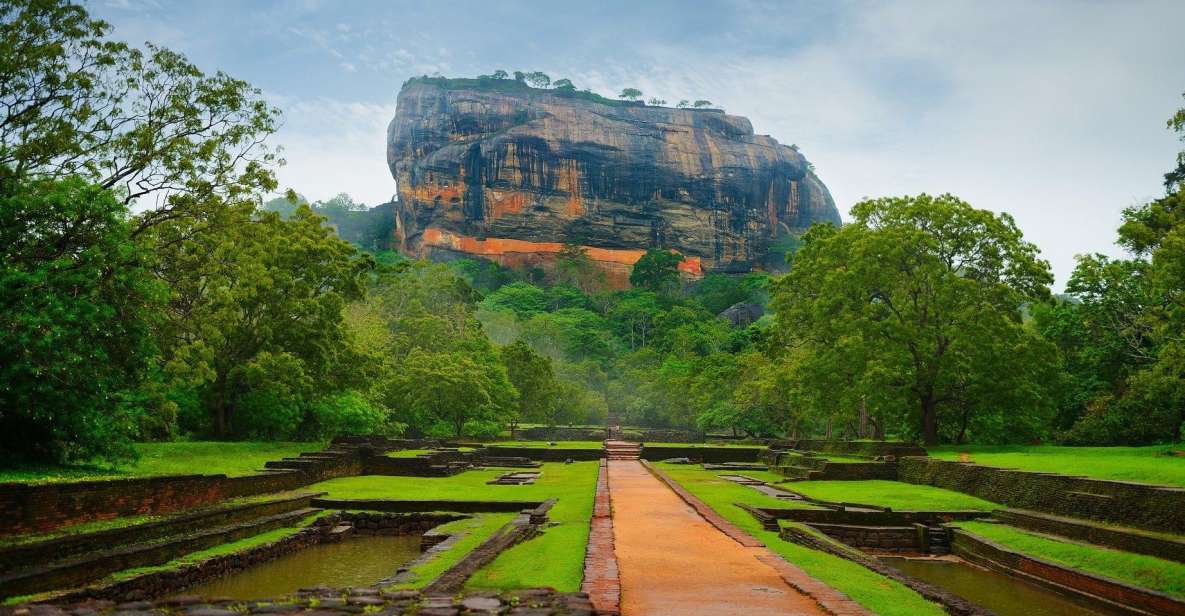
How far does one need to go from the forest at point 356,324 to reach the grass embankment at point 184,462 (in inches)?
21.9

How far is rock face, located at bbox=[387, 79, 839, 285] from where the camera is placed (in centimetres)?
11856

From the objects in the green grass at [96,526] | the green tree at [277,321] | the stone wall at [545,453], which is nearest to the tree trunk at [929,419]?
the stone wall at [545,453]

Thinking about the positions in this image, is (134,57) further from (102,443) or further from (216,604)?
(216,604)

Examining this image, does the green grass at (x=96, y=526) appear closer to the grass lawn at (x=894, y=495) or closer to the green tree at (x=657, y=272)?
the grass lawn at (x=894, y=495)

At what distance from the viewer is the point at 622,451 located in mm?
37344

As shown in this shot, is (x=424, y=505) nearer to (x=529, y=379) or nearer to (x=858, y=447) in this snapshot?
(x=858, y=447)

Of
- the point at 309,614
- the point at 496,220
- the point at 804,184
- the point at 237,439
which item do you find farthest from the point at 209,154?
the point at 804,184

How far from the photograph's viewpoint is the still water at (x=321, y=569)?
1097 cm

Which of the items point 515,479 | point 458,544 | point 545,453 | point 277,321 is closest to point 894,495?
point 515,479

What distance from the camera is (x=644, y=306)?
97.6 m

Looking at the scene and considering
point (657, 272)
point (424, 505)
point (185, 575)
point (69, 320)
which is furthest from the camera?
point (657, 272)

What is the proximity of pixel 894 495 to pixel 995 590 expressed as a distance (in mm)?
7473

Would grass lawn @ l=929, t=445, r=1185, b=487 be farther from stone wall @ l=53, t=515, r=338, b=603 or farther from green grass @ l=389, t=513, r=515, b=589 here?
stone wall @ l=53, t=515, r=338, b=603

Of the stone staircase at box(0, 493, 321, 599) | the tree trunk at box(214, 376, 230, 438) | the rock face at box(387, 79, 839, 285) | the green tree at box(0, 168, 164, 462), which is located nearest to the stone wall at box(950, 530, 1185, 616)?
the stone staircase at box(0, 493, 321, 599)
